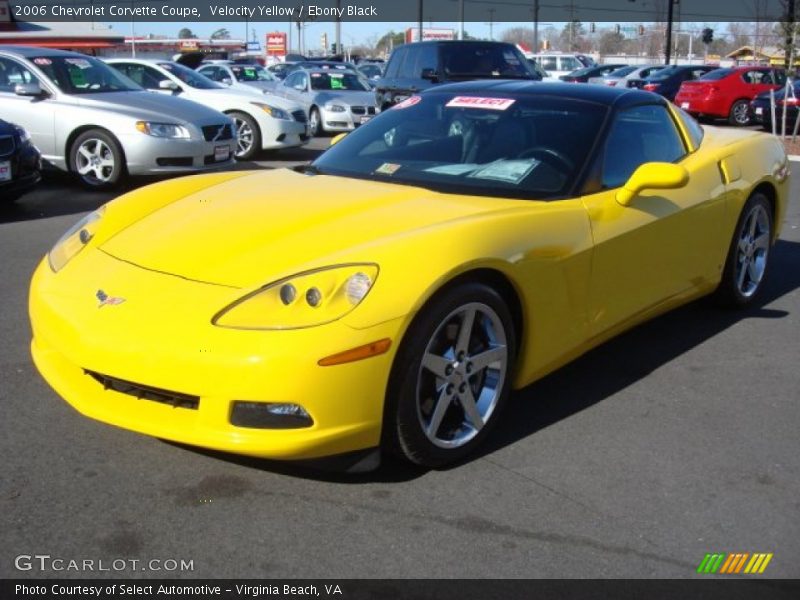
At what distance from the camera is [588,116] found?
4238mm

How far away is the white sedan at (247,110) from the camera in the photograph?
12820mm

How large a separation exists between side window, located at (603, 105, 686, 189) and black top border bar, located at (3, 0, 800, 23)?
2265 cm

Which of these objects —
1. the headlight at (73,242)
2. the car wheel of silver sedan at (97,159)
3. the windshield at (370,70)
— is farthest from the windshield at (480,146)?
the windshield at (370,70)

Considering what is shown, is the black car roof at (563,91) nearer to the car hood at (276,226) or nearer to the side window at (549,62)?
the car hood at (276,226)

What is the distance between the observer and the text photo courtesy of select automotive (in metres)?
2.81

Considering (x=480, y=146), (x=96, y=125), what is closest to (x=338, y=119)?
(x=96, y=125)

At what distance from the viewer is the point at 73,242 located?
148 inches

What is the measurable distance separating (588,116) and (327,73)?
1501 cm

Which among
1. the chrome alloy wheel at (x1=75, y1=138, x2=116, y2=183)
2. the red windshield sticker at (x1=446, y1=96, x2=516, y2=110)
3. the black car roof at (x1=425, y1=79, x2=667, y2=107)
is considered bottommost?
the chrome alloy wheel at (x1=75, y1=138, x2=116, y2=183)

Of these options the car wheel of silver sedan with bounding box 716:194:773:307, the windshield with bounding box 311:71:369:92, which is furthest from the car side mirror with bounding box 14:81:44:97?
the windshield with bounding box 311:71:369:92

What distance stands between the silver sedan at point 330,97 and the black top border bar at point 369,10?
13421 millimetres
